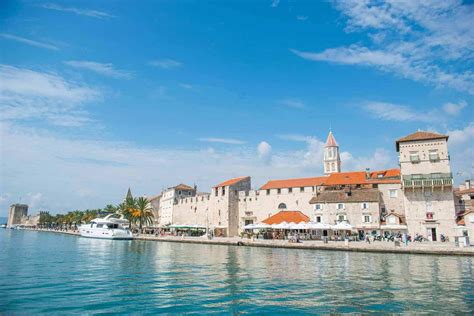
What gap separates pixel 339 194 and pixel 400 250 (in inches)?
648

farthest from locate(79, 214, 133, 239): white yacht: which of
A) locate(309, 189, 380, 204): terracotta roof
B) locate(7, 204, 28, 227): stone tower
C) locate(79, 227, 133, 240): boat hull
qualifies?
locate(7, 204, 28, 227): stone tower

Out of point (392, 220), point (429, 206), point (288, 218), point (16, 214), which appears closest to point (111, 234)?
point (288, 218)

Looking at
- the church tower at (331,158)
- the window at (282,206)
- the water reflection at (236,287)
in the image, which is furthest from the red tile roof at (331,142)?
the water reflection at (236,287)

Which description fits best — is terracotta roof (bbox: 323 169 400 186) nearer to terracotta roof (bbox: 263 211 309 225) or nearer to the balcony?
the balcony

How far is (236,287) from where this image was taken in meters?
15.8

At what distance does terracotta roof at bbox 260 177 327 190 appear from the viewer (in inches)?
2005

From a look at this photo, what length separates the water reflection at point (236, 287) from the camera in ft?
40.7

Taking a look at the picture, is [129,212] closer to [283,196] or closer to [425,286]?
[283,196]

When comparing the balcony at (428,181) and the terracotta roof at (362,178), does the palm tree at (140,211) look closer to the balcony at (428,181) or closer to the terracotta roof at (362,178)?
the terracotta roof at (362,178)

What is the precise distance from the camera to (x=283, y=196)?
173 ft

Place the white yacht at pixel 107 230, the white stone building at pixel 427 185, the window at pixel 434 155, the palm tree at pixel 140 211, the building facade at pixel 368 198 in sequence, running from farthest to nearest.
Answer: the palm tree at pixel 140 211 < the white yacht at pixel 107 230 < the window at pixel 434 155 < the building facade at pixel 368 198 < the white stone building at pixel 427 185

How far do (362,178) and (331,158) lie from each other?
36.0m

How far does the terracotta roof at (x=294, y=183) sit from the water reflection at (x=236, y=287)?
2726 centimetres

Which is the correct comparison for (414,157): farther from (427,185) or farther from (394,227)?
(394,227)
